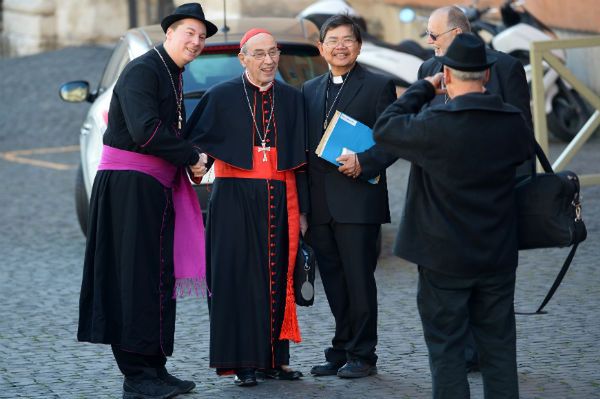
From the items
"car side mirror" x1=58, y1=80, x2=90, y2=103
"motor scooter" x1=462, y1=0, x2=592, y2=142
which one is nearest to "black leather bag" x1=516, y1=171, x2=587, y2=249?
"car side mirror" x1=58, y1=80, x2=90, y2=103

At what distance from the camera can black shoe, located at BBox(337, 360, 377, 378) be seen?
7203 mm

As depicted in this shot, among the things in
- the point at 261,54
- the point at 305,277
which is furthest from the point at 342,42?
the point at 305,277

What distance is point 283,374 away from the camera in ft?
23.7

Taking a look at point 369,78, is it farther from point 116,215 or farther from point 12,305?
point 12,305

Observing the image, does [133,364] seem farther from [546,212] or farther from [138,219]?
[546,212]

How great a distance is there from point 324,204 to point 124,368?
4.16 ft

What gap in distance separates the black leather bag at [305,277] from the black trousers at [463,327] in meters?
1.30

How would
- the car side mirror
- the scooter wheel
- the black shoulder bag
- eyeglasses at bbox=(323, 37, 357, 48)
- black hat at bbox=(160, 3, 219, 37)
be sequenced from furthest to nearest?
1. the scooter wheel
2. the car side mirror
3. eyeglasses at bbox=(323, 37, 357, 48)
4. black hat at bbox=(160, 3, 219, 37)
5. the black shoulder bag

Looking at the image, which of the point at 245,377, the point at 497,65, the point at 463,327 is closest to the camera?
the point at 463,327

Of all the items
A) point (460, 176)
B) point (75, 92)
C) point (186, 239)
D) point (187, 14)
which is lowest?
point (186, 239)

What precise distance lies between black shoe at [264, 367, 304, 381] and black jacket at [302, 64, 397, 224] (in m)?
0.75

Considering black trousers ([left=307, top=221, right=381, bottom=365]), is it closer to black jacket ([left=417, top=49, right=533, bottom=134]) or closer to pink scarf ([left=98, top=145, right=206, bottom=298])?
pink scarf ([left=98, top=145, right=206, bottom=298])

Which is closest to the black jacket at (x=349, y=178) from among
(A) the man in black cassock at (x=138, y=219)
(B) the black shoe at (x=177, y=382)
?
(A) the man in black cassock at (x=138, y=219)

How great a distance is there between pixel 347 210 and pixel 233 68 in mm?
2915
